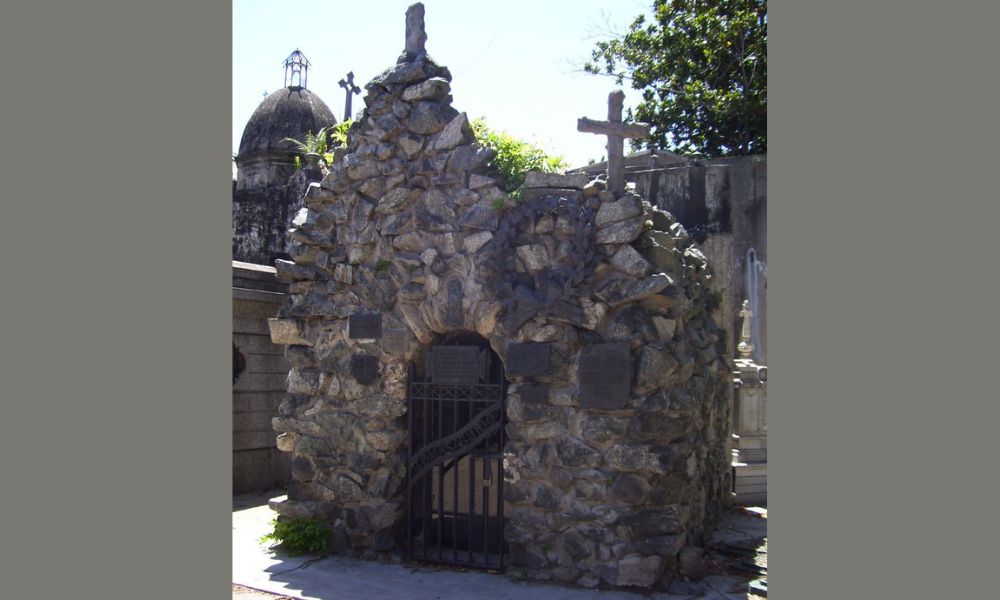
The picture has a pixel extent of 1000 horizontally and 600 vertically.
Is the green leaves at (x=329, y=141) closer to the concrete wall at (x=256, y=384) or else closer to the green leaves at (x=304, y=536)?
the concrete wall at (x=256, y=384)

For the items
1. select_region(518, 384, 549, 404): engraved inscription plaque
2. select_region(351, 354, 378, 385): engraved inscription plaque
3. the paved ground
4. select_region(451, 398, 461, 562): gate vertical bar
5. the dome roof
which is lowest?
the paved ground

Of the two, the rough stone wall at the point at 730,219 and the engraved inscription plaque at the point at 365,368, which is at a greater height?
the rough stone wall at the point at 730,219

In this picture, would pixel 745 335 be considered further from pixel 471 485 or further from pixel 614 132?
pixel 471 485

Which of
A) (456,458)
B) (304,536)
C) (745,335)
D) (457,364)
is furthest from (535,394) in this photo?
(745,335)

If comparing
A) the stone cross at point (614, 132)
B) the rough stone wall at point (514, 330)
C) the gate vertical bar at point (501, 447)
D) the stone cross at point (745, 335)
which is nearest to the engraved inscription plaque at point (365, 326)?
the rough stone wall at point (514, 330)

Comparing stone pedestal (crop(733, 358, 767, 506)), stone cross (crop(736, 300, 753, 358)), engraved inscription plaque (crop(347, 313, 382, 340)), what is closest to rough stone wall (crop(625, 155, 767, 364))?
stone cross (crop(736, 300, 753, 358))

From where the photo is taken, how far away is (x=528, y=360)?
23.8 feet

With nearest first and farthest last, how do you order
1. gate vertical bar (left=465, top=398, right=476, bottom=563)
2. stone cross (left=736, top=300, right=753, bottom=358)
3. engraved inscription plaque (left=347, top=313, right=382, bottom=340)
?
1. gate vertical bar (left=465, top=398, right=476, bottom=563)
2. engraved inscription plaque (left=347, top=313, right=382, bottom=340)
3. stone cross (left=736, top=300, right=753, bottom=358)

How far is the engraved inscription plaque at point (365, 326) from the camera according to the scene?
808cm

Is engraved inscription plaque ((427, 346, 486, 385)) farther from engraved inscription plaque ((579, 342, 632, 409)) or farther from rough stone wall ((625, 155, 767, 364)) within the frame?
rough stone wall ((625, 155, 767, 364))

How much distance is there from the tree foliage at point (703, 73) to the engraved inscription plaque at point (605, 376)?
1016cm

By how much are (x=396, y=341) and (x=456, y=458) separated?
1237 millimetres

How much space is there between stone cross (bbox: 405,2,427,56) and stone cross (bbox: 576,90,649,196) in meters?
1.86

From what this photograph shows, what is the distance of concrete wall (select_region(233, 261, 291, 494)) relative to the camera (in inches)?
440
